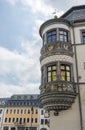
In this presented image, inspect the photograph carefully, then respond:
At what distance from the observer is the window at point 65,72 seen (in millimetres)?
18719

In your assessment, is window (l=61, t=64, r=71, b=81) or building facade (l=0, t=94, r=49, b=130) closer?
window (l=61, t=64, r=71, b=81)

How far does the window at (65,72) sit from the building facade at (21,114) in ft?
217

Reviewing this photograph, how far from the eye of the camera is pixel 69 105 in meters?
17.9

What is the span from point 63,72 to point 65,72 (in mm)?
210

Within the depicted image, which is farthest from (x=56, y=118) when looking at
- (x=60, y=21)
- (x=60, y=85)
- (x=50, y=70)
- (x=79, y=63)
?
(x=60, y=21)

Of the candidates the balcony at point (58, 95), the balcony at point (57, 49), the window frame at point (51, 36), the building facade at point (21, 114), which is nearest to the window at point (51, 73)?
the balcony at point (58, 95)

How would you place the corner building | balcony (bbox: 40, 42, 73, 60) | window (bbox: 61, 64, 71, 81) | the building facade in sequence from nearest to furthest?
the corner building → window (bbox: 61, 64, 71, 81) → balcony (bbox: 40, 42, 73, 60) → the building facade

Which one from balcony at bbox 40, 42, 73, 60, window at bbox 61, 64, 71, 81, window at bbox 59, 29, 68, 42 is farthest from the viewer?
window at bbox 59, 29, 68, 42

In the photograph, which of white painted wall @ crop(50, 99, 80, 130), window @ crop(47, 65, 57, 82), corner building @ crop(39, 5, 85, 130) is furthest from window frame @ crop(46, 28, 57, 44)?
white painted wall @ crop(50, 99, 80, 130)

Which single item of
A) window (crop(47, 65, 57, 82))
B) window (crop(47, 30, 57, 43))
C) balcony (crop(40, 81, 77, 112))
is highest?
window (crop(47, 30, 57, 43))

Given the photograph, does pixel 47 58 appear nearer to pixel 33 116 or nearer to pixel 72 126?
pixel 72 126

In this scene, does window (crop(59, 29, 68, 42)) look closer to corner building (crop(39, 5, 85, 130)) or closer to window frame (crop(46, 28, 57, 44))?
corner building (crop(39, 5, 85, 130))

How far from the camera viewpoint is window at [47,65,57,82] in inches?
741

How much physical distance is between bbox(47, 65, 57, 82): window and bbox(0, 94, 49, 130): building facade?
65874mm
